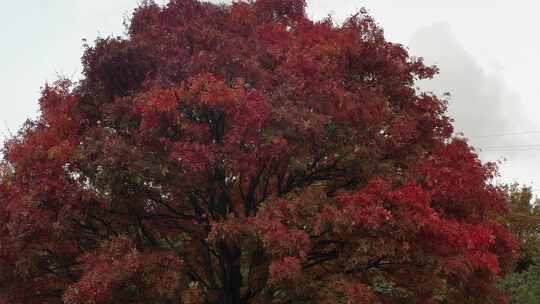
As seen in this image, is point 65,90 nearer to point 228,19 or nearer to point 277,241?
point 228,19

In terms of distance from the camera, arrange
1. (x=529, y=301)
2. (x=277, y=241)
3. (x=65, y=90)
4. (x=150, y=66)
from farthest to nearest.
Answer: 1. (x=529, y=301)
2. (x=65, y=90)
3. (x=150, y=66)
4. (x=277, y=241)

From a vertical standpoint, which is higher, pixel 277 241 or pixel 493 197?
pixel 493 197

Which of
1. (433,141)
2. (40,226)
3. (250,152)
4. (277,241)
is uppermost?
(433,141)

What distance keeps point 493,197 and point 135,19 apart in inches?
372

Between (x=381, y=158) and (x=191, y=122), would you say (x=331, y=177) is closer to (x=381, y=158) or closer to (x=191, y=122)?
(x=381, y=158)

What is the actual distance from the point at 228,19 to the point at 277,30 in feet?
4.07

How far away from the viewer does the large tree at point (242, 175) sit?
10.8 meters

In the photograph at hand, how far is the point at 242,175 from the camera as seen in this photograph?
11.9 metres

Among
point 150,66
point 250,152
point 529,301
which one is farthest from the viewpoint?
point 529,301

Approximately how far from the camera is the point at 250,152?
11.1 metres

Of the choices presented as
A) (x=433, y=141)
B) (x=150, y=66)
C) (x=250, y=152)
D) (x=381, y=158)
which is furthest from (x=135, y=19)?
(x=433, y=141)

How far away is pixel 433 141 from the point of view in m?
14.5

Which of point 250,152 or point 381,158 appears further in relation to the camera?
point 381,158

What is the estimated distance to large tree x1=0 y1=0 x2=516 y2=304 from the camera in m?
10.8
